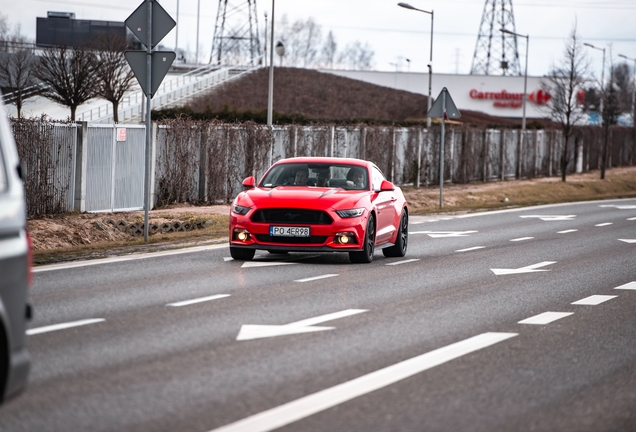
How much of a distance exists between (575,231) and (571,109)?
92.1 feet

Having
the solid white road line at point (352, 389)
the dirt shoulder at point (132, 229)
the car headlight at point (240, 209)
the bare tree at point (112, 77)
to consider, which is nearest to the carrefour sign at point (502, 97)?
the bare tree at point (112, 77)

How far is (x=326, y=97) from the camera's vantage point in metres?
92.1

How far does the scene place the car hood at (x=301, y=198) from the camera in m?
15.3

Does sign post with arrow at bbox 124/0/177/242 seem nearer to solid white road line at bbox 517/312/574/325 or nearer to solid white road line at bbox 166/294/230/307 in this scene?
solid white road line at bbox 166/294/230/307

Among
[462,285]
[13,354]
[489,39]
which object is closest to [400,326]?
[462,285]

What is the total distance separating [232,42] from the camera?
10181cm

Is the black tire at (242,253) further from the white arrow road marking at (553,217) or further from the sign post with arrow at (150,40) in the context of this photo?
the white arrow road marking at (553,217)

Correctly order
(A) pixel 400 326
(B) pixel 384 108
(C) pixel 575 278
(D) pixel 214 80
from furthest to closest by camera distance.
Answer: (B) pixel 384 108, (D) pixel 214 80, (C) pixel 575 278, (A) pixel 400 326

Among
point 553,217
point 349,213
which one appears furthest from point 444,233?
point 349,213

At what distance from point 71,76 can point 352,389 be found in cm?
5016

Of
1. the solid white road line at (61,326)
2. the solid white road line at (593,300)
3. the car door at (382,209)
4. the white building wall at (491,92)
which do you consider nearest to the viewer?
the solid white road line at (61,326)

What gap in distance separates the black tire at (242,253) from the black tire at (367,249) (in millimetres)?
1423

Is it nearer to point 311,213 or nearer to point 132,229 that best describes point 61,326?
point 311,213

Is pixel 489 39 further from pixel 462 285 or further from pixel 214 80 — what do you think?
pixel 462 285
